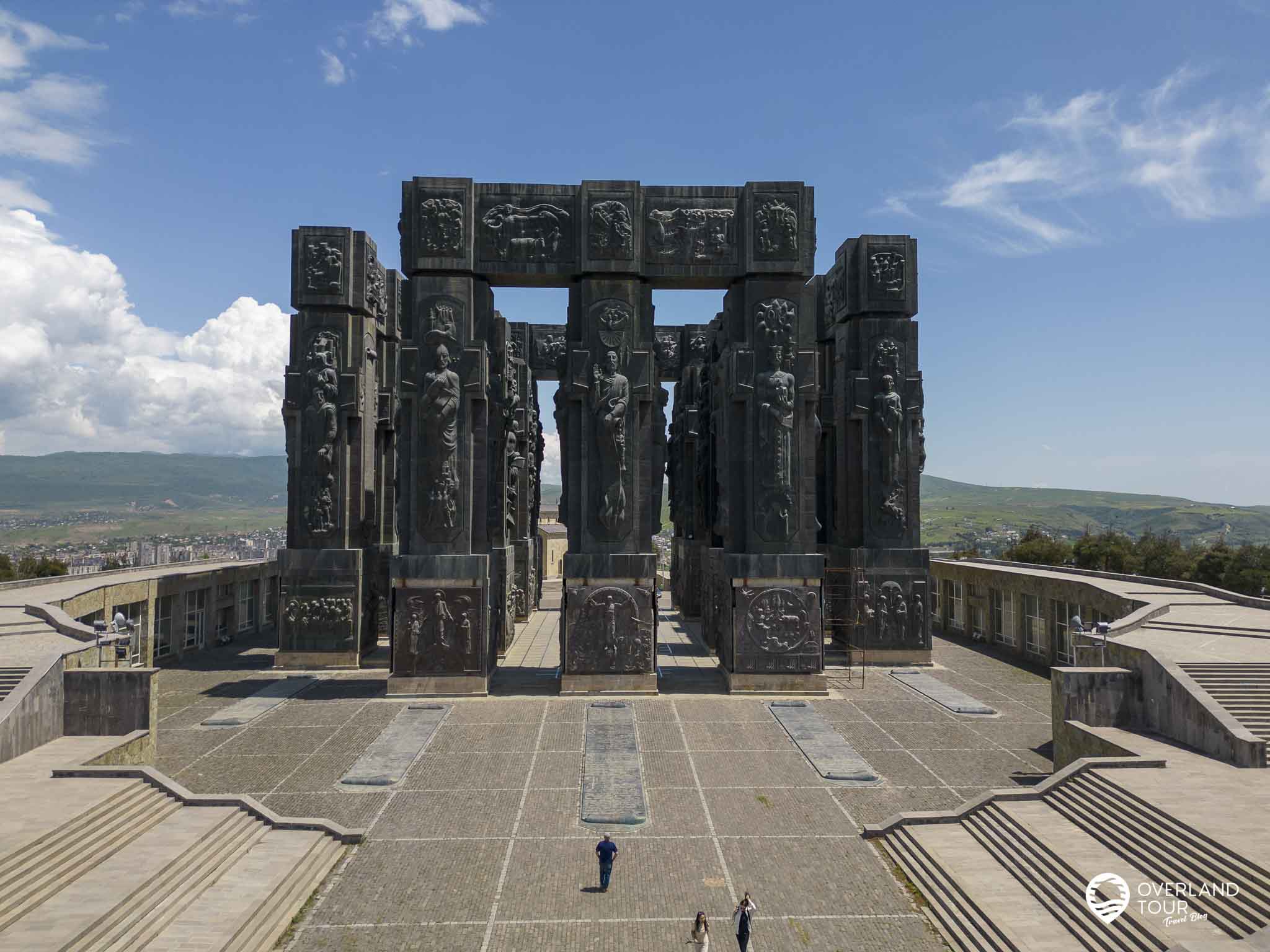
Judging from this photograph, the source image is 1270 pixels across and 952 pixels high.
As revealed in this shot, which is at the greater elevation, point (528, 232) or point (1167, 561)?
point (528, 232)

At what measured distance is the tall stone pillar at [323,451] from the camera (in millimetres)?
29078

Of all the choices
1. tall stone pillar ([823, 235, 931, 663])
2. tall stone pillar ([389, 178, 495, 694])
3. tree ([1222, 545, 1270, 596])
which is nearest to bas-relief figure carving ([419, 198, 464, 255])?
tall stone pillar ([389, 178, 495, 694])

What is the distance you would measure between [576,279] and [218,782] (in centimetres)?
1772

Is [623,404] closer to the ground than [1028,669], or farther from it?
farther from it

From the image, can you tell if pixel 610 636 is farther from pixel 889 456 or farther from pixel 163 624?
pixel 163 624

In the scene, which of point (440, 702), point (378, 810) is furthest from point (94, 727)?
point (440, 702)

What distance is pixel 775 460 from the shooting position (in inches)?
1019

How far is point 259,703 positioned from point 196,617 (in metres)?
12.4

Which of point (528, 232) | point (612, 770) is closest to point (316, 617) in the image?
point (612, 770)

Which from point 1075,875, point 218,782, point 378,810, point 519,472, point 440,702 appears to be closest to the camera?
point 1075,875

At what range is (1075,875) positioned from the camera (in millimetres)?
12070

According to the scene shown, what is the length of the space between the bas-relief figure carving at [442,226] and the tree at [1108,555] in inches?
1788

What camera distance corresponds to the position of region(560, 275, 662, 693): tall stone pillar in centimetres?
2550

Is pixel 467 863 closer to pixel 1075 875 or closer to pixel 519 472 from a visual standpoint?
pixel 1075 875
